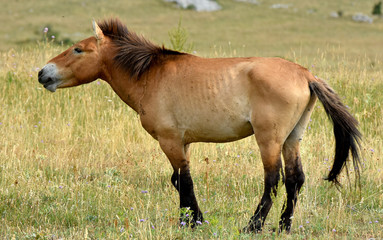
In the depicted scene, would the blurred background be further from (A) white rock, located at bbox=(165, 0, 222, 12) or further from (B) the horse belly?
(B) the horse belly

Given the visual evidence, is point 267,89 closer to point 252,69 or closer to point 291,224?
point 252,69

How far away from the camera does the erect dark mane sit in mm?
5562

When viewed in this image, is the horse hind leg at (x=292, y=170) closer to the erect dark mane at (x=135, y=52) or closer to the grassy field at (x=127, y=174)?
the grassy field at (x=127, y=174)

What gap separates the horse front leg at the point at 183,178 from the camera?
17.3 feet

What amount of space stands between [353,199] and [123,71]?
9.83 feet

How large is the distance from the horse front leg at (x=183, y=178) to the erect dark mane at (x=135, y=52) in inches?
32.7

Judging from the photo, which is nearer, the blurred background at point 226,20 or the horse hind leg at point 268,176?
the horse hind leg at point 268,176

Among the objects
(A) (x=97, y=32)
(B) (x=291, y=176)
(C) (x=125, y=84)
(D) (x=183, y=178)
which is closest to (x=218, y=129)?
(D) (x=183, y=178)

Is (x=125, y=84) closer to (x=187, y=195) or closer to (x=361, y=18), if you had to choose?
(x=187, y=195)

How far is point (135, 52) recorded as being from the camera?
220 inches

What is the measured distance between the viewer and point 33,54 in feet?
38.6

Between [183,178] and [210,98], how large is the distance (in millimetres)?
840

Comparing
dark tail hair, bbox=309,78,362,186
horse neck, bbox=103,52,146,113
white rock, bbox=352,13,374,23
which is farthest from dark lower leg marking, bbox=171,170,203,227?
white rock, bbox=352,13,374,23

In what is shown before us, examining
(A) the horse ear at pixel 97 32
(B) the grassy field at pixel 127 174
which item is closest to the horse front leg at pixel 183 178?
(B) the grassy field at pixel 127 174
